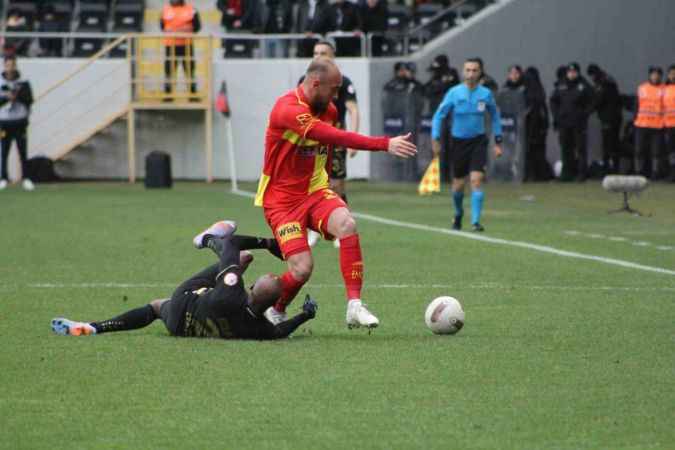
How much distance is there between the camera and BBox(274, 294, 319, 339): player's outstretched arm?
10266mm

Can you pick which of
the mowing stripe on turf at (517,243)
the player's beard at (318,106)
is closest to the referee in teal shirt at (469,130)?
the mowing stripe on turf at (517,243)

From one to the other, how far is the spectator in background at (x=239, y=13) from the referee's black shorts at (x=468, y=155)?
14200 mm

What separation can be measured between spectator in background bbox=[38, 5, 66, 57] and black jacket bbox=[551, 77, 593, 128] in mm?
10355

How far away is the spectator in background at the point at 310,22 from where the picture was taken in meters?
32.1

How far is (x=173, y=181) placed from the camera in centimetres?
3350

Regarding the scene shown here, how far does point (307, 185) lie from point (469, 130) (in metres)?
9.34

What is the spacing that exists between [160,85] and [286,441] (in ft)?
86.8

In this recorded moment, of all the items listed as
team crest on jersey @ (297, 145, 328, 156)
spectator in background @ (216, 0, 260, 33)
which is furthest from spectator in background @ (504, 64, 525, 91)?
team crest on jersey @ (297, 145, 328, 156)

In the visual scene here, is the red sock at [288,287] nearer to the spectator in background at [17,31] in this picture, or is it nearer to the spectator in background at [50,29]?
the spectator in background at [17,31]

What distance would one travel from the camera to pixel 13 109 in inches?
1165

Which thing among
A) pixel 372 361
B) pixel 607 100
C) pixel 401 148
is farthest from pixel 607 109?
pixel 372 361

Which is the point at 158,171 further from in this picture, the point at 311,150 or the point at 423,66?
the point at 311,150

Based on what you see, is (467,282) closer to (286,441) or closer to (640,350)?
(640,350)

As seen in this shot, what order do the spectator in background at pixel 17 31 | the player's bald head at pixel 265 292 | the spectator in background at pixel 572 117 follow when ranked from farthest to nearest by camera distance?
the spectator in background at pixel 17 31, the spectator in background at pixel 572 117, the player's bald head at pixel 265 292
